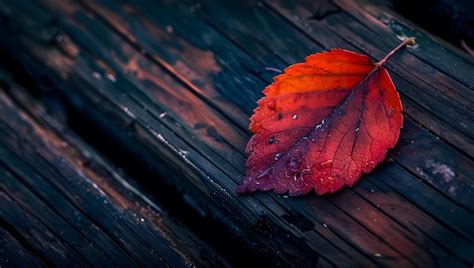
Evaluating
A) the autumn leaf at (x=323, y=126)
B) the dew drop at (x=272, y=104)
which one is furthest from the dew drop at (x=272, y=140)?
the dew drop at (x=272, y=104)

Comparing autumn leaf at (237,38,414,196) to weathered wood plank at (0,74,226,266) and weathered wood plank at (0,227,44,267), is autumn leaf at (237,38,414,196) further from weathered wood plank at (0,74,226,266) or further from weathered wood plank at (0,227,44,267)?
weathered wood plank at (0,227,44,267)

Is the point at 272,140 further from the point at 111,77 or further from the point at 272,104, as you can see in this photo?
the point at 111,77

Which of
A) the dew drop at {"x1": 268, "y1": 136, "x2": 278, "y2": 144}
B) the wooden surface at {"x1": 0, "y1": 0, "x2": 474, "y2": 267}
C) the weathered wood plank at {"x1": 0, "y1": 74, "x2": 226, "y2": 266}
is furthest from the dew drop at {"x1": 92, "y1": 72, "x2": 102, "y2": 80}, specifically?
the dew drop at {"x1": 268, "y1": 136, "x2": 278, "y2": 144}

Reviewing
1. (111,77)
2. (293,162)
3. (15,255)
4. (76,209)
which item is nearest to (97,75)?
(111,77)

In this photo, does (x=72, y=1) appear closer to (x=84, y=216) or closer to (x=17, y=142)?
(x=17, y=142)

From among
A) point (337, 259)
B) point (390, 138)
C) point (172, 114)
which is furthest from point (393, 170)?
point (172, 114)

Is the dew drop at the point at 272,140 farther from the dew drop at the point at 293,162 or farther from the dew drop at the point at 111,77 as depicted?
the dew drop at the point at 111,77

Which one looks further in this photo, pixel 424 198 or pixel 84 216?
pixel 84 216
